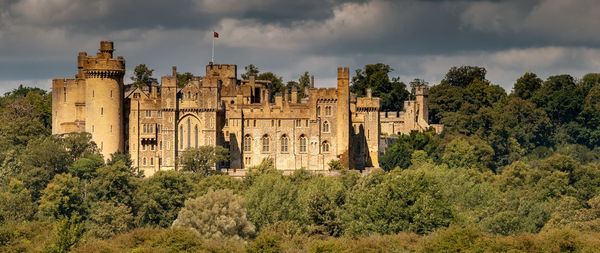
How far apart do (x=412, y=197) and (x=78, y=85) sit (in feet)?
80.8

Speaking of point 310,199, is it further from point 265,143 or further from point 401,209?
point 265,143

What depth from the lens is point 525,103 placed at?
413ft

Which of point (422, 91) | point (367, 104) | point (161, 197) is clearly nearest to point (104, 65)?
point (161, 197)

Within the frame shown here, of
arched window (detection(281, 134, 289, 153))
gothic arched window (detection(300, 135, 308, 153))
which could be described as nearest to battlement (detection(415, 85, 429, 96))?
gothic arched window (detection(300, 135, 308, 153))

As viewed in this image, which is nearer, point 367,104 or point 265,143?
point 265,143

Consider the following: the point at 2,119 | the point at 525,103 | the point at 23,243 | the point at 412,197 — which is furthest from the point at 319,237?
the point at 525,103

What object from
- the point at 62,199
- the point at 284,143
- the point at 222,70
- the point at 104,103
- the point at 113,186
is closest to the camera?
the point at 62,199

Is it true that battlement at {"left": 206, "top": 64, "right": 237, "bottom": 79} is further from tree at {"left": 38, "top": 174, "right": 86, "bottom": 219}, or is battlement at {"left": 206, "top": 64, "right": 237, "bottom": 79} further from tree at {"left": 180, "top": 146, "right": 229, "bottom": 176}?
tree at {"left": 38, "top": 174, "right": 86, "bottom": 219}

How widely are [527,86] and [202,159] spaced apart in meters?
37.1

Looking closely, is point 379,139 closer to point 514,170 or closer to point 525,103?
point 514,170

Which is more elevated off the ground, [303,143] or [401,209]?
[303,143]

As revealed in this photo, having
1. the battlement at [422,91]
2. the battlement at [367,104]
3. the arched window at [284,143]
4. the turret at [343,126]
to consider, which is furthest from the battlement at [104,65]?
the battlement at [422,91]

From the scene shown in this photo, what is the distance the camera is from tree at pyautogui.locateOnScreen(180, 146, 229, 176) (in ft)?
328

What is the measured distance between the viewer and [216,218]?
85375 mm
